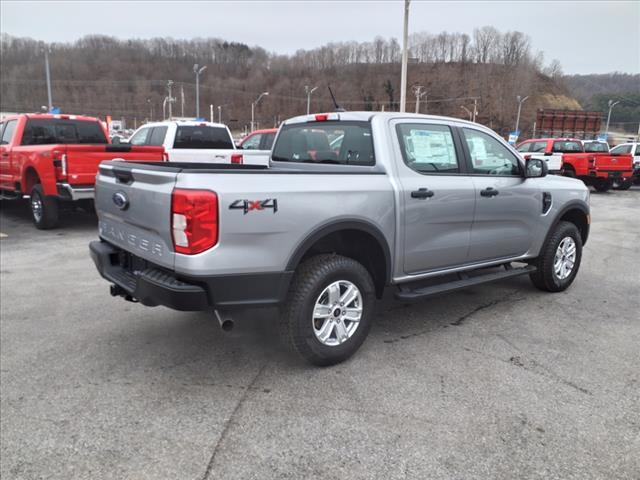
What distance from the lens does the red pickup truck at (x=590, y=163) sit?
1720 centimetres

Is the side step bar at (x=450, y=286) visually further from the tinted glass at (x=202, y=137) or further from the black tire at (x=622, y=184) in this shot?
the black tire at (x=622, y=184)

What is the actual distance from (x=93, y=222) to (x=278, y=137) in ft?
21.6

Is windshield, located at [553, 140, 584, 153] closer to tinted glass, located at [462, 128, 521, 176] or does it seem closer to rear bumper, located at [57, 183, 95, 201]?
tinted glass, located at [462, 128, 521, 176]

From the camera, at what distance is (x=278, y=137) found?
502cm

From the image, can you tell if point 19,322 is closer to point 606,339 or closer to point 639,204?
point 606,339

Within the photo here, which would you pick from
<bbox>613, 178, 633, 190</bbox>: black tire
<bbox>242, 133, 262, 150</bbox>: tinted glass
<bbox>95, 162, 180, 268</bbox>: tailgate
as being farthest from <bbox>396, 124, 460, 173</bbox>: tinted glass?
<bbox>613, 178, 633, 190</bbox>: black tire

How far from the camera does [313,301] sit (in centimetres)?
339

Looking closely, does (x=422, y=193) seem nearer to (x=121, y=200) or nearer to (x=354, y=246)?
(x=354, y=246)

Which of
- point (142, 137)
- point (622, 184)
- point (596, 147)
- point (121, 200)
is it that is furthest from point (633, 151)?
point (121, 200)

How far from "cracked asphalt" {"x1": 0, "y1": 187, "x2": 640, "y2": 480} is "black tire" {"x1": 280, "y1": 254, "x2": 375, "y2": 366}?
0.52 ft

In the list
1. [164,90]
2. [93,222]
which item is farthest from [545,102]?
[93,222]

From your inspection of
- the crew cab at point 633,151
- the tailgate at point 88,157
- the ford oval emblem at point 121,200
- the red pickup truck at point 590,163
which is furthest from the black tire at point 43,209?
the crew cab at point 633,151

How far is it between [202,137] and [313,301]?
823 centimetres

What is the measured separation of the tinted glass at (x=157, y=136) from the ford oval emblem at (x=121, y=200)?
746cm
